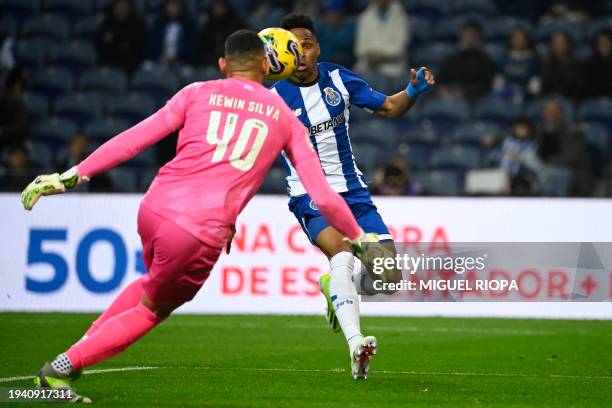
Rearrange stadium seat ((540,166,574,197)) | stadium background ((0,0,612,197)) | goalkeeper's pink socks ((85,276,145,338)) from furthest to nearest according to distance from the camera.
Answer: stadium background ((0,0,612,197)), stadium seat ((540,166,574,197)), goalkeeper's pink socks ((85,276,145,338))

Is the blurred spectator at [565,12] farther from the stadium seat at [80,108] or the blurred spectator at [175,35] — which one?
the stadium seat at [80,108]

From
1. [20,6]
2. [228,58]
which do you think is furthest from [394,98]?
[20,6]

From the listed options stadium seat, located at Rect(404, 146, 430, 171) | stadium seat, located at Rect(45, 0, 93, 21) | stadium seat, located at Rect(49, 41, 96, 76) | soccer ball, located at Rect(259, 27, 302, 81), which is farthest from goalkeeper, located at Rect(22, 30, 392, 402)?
stadium seat, located at Rect(45, 0, 93, 21)

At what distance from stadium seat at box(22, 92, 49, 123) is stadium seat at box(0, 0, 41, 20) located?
2.32 m

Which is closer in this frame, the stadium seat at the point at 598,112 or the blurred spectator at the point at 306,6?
the stadium seat at the point at 598,112

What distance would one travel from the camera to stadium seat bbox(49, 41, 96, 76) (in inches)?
808

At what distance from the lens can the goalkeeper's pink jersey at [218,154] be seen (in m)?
6.46

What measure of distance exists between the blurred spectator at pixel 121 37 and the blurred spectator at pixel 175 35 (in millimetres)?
278

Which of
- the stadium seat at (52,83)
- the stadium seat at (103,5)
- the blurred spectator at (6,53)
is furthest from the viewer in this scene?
the stadium seat at (103,5)

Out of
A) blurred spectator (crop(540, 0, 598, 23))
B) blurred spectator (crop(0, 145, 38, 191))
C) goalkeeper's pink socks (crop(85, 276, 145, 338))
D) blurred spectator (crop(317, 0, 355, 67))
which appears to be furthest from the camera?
blurred spectator (crop(540, 0, 598, 23))

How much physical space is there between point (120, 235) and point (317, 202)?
8.11 metres

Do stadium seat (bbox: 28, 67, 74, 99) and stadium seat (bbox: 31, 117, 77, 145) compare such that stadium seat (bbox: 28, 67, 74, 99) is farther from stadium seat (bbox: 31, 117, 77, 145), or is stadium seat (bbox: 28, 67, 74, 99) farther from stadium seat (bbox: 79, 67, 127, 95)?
stadium seat (bbox: 31, 117, 77, 145)

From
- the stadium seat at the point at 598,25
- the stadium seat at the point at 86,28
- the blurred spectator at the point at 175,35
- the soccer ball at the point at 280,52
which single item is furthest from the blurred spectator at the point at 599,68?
the soccer ball at the point at 280,52

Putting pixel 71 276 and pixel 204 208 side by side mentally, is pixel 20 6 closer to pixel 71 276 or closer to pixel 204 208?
pixel 71 276
